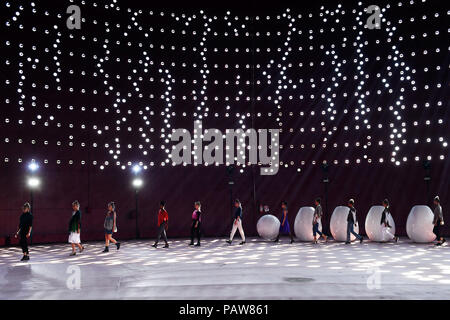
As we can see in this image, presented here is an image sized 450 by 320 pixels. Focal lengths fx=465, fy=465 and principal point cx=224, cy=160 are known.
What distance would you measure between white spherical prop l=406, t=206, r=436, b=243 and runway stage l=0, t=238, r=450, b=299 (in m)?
0.85

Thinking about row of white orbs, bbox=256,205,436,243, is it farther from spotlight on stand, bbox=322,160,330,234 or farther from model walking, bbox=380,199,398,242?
spotlight on stand, bbox=322,160,330,234

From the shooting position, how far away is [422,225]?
13.9 metres

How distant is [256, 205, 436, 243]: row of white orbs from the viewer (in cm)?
1393

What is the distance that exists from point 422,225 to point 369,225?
5.07 ft

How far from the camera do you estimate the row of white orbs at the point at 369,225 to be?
13930mm

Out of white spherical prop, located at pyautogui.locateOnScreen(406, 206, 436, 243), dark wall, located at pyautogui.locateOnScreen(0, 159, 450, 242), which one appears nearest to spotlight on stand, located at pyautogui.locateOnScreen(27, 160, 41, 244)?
dark wall, located at pyautogui.locateOnScreen(0, 159, 450, 242)

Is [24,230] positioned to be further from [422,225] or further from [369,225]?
[422,225]

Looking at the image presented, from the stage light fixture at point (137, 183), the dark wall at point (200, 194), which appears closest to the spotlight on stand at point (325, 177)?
the dark wall at point (200, 194)

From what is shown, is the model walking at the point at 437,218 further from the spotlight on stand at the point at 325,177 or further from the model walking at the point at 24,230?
the model walking at the point at 24,230

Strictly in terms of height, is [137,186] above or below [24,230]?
above

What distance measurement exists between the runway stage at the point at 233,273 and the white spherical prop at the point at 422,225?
2.79 ft

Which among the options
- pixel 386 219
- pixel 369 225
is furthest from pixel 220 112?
pixel 386 219

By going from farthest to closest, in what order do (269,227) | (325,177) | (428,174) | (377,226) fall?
(325,177) → (428,174) → (269,227) → (377,226)

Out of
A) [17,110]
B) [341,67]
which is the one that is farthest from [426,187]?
[17,110]
